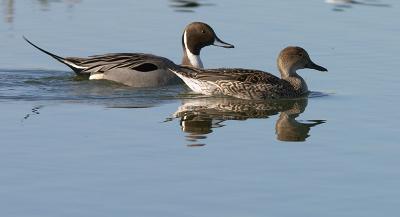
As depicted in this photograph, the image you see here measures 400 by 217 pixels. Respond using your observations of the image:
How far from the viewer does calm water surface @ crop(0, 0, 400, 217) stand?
922cm

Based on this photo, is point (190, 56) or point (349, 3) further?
point (349, 3)

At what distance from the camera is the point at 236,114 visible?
522 inches

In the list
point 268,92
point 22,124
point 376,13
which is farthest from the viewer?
point 376,13

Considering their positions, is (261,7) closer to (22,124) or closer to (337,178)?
(22,124)

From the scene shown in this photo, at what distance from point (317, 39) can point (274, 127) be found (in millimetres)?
5247

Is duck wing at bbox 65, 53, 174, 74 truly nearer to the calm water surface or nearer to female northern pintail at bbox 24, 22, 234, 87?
female northern pintail at bbox 24, 22, 234, 87

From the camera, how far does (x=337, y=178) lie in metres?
9.92

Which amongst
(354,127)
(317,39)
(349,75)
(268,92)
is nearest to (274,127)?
(354,127)

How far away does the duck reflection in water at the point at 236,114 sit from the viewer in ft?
39.5

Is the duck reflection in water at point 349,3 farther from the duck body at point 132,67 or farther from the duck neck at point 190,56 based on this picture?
the duck body at point 132,67

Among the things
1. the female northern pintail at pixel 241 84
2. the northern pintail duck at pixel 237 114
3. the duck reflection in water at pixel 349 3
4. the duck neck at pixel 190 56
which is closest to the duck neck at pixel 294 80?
the female northern pintail at pixel 241 84

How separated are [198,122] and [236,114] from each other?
818 mm

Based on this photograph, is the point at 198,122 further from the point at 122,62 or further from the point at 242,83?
the point at 122,62

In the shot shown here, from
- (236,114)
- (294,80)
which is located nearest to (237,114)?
(236,114)
